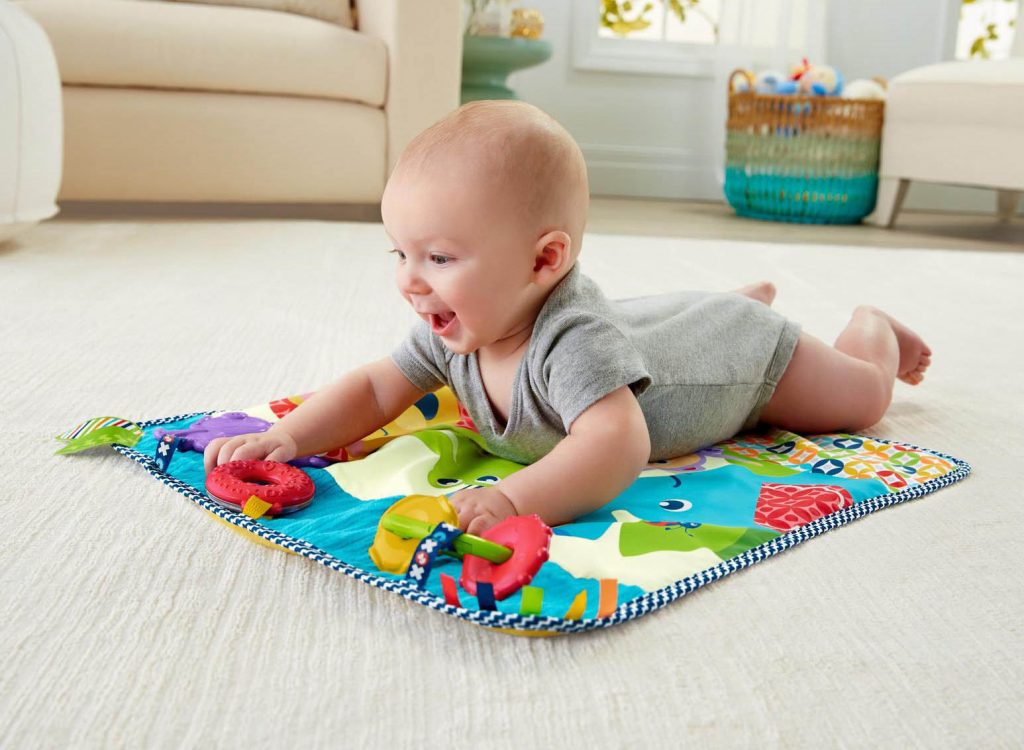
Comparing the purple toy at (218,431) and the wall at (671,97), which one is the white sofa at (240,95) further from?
the purple toy at (218,431)

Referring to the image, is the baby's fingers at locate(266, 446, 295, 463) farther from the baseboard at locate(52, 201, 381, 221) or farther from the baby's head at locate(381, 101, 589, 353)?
the baseboard at locate(52, 201, 381, 221)

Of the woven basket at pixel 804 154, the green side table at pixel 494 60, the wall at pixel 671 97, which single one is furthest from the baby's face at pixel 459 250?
the wall at pixel 671 97

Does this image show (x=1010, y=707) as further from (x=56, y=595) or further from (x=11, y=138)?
(x=11, y=138)

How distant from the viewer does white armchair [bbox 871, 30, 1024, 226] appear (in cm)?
274

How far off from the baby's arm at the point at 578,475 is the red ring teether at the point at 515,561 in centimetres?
5

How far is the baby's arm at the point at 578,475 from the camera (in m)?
0.69

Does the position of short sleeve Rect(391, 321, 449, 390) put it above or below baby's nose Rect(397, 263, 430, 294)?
below

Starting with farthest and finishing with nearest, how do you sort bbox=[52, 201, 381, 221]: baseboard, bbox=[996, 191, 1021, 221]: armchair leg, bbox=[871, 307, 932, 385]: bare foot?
bbox=[996, 191, 1021, 221]: armchair leg < bbox=[52, 201, 381, 221]: baseboard < bbox=[871, 307, 932, 385]: bare foot

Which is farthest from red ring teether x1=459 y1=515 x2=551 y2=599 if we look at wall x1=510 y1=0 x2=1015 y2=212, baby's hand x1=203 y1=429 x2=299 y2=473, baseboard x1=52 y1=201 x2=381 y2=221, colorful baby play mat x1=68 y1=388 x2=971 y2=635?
wall x1=510 y1=0 x2=1015 y2=212

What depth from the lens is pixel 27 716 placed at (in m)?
0.48

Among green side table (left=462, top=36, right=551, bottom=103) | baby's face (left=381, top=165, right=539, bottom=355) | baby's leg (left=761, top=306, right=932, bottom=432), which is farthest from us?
green side table (left=462, top=36, right=551, bottom=103)

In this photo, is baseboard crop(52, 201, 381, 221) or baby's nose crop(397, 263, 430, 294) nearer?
baby's nose crop(397, 263, 430, 294)

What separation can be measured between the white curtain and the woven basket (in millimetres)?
380

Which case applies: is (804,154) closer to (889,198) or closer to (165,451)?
(889,198)
